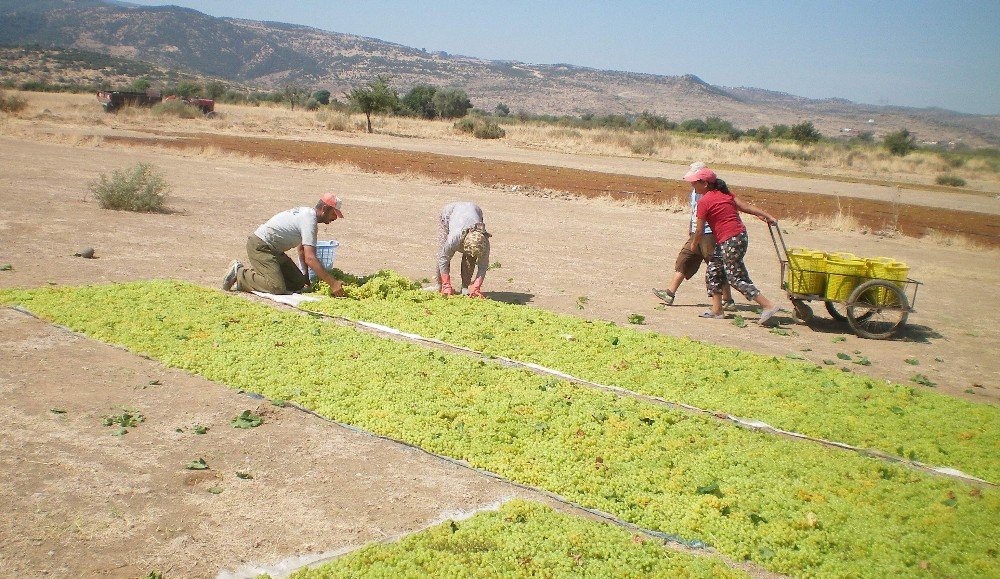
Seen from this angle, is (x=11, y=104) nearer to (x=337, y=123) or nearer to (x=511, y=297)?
(x=337, y=123)

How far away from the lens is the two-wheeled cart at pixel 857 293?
8852 mm

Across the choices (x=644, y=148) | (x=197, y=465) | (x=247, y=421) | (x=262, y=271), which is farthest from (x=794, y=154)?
(x=197, y=465)

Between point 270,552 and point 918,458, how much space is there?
13.8 ft

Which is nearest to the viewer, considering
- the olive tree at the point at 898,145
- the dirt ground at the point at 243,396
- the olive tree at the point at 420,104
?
the dirt ground at the point at 243,396

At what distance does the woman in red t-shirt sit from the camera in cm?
912

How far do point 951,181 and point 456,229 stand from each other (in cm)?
3923

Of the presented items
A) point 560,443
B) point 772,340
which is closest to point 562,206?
point 772,340

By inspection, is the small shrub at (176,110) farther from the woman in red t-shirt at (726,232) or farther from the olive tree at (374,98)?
the woman in red t-shirt at (726,232)

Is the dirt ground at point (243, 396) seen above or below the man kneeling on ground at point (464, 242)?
below

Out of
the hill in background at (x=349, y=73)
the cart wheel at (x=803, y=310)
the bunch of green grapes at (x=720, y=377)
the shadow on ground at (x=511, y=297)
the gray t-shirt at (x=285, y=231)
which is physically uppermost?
the hill in background at (x=349, y=73)

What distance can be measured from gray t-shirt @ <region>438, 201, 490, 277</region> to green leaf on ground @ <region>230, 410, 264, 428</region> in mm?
3960

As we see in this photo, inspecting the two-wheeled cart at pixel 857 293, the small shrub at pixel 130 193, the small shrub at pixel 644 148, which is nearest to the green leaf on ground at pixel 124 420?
the two-wheeled cart at pixel 857 293

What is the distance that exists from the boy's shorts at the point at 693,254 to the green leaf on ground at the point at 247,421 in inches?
225

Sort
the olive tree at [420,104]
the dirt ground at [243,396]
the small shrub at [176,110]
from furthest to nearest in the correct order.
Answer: the olive tree at [420,104] < the small shrub at [176,110] < the dirt ground at [243,396]
